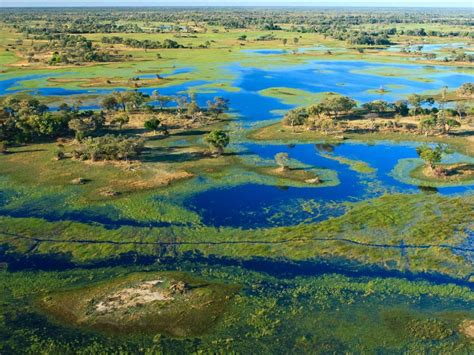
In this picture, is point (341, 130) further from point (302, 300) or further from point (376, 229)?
point (302, 300)

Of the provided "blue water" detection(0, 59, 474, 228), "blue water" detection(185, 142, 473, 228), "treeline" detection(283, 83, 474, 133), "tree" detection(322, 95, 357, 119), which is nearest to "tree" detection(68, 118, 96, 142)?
"blue water" detection(0, 59, 474, 228)

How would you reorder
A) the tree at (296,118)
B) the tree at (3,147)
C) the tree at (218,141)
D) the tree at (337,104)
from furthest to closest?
the tree at (337,104) → the tree at (296,118) → the tree at (3,147) → the tree at (218,141)

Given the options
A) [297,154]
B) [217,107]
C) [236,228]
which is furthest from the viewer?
[217,107]

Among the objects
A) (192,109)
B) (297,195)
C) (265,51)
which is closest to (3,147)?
(192,109)

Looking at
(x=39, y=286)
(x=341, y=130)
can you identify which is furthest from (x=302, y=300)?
(x=341, y=130)

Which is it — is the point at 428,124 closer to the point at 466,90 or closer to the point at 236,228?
the point at 466,90

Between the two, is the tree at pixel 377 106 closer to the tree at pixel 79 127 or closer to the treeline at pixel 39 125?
the treeline at pixel 39 125

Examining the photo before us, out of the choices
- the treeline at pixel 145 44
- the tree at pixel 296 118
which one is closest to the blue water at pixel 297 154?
the tree at pixel 296 118

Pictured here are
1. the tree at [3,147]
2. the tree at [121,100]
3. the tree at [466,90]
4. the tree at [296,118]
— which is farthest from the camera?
the tree at [466,90]
